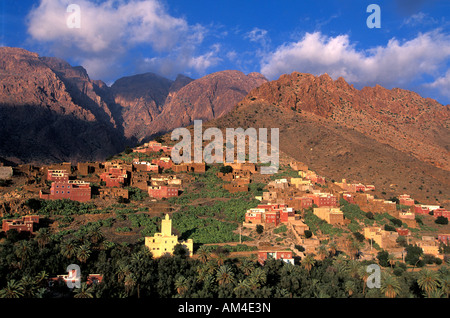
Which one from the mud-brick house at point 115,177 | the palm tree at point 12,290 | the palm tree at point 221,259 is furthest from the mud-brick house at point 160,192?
the palm tree at point 12,290

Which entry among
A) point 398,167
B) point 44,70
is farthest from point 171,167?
point 44,70

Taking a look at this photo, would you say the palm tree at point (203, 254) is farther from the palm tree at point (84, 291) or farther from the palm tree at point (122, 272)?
the palm tree at point (84, 291)

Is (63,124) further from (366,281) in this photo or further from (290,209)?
(366,281)

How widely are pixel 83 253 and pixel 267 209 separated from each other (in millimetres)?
23401

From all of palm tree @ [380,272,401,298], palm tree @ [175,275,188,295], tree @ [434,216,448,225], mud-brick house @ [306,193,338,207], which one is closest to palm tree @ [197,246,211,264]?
palm tree @ [175,275,188,295]

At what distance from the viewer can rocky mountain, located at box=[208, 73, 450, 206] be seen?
9356 centimetres

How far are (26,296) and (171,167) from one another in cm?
4211

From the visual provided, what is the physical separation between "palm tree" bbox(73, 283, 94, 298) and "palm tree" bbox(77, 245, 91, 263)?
540 cm

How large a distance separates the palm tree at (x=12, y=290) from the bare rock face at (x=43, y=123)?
315 feet

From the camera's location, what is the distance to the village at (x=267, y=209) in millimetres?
47469

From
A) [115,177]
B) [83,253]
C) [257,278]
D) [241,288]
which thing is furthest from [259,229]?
[115,177]

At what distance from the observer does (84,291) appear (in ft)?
109

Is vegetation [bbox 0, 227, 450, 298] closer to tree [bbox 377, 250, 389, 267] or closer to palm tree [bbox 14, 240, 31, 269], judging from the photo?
palm tree [bbox 14, 240, 31, 269]

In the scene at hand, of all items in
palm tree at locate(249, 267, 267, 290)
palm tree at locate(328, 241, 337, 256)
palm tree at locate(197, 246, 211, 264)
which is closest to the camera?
palm tree at locate(249, 267, 267, 290)
